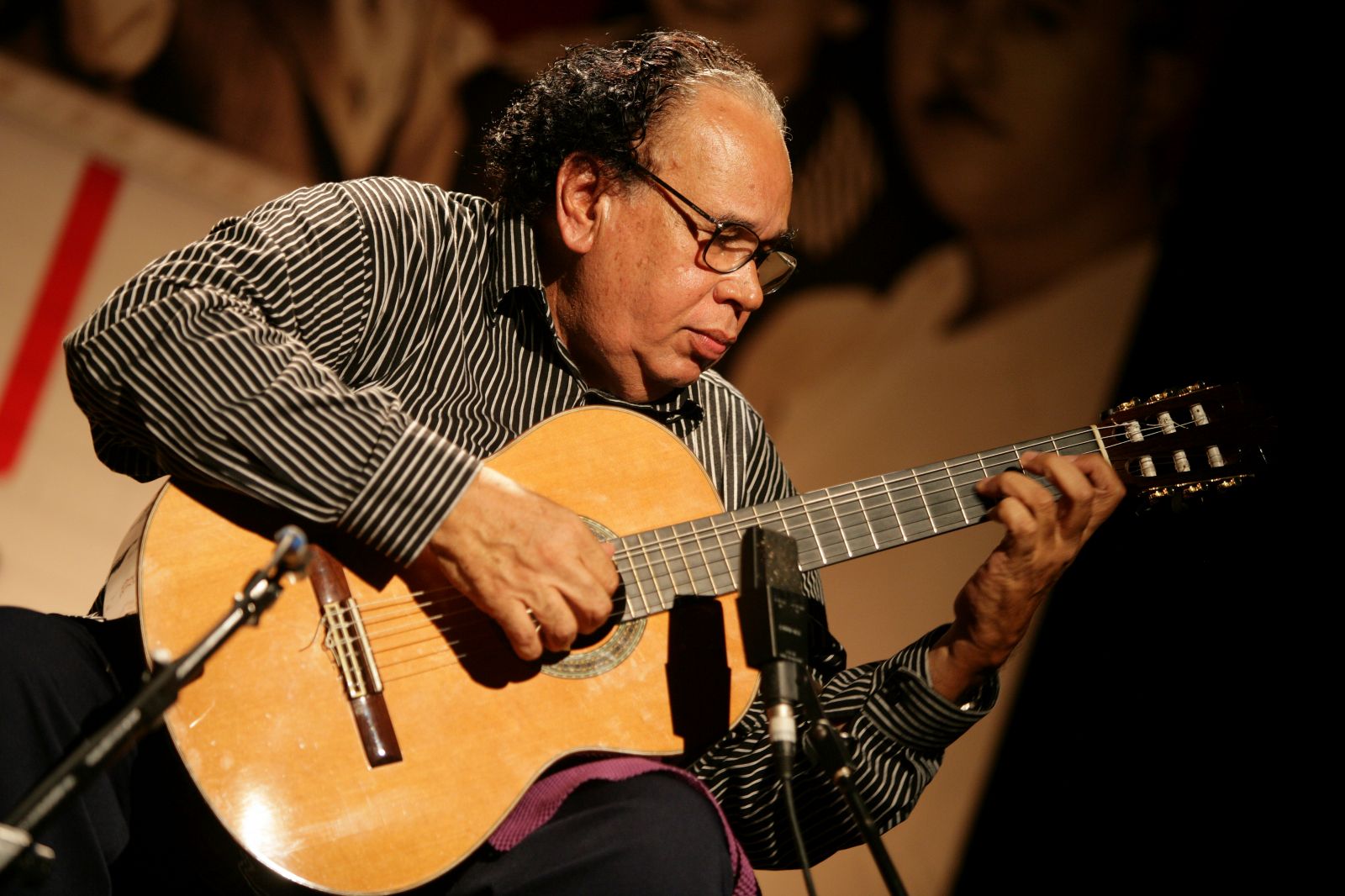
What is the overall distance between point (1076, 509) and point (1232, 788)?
3.56ft

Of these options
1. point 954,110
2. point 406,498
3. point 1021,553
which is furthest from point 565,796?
point 954,110

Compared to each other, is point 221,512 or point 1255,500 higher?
point 221,512

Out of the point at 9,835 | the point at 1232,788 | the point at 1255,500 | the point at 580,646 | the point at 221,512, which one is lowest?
the point at 1232,788

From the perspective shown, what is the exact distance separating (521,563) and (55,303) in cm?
243

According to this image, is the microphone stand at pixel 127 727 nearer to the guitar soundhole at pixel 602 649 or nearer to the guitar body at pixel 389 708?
the guitar body at pixel 389 708

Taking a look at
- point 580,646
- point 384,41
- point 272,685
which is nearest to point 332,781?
point 272,685

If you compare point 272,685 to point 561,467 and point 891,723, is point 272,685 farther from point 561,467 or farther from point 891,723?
point 891,723

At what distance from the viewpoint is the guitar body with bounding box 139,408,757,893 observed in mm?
1436

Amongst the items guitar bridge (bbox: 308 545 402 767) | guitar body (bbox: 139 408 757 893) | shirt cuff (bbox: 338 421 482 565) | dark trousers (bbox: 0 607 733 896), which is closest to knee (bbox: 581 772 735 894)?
dark trousers (bbox: 0 607 733 896)

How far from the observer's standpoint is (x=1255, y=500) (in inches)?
94.7

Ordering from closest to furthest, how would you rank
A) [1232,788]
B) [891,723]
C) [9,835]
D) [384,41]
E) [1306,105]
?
1. [9,835]
2. [891,723]
3. [1232,788]
4. [1306,105]
5. [384,41]

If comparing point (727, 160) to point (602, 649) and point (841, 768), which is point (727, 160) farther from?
point (841, 768)

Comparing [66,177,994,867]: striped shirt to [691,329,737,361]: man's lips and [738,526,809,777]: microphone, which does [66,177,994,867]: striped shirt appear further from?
[738,526,809,777]: microphone

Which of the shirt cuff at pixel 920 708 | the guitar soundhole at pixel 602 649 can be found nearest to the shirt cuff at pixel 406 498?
the guitar soundhole at pixel 602 649
